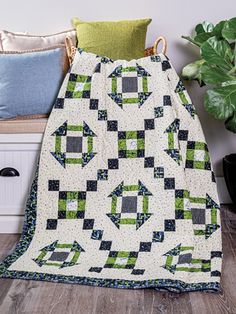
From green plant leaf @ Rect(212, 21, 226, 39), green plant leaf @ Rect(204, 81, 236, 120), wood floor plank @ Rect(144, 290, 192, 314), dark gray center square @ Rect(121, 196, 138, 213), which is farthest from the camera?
green plant leaf @ Rect(212, 21, 226, 39)

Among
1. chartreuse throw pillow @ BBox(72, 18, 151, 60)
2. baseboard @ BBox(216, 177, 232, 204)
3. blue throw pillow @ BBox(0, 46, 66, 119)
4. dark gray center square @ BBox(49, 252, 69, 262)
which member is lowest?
baseboard @ BBox(216, 177, 232, 204)

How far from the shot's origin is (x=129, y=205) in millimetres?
2459

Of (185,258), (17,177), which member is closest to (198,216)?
(185,258)

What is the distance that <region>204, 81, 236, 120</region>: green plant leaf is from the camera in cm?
256

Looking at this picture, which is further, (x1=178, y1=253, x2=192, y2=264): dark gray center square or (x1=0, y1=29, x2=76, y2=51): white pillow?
(x1=0, y1=29, x2=76, y2=51): white pillow

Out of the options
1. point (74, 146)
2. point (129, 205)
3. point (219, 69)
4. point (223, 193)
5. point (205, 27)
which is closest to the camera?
point (129, 205)

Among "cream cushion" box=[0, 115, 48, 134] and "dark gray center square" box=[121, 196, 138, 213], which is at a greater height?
"cream cushion" box=[0, 115, 48, 134]

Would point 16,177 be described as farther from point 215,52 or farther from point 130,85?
point 215,52

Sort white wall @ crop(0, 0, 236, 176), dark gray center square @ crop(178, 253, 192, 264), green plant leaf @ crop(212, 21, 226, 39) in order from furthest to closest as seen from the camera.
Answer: white wall @ crop(0, 0, 236, 176), green plant leaf @ crop(212, 21, 226, 39), dark gray center square @ crop(178, 253, 192, 264)

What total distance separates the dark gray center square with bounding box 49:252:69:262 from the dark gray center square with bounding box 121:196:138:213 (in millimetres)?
335

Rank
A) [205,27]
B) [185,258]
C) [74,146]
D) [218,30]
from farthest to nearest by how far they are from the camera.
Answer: [205,27]
[218,30]
[74,146]
[185,258]

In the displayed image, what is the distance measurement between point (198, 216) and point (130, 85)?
0.72 metres

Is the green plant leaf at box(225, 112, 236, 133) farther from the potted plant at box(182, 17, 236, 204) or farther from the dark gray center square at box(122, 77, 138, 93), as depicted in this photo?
the dark gray center square at box(122, 77, 138, 93)

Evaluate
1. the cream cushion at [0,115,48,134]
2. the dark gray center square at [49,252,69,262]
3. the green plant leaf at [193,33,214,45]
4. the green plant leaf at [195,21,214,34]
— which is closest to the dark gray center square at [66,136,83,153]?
the cream cushion at [0,115,48,134]
